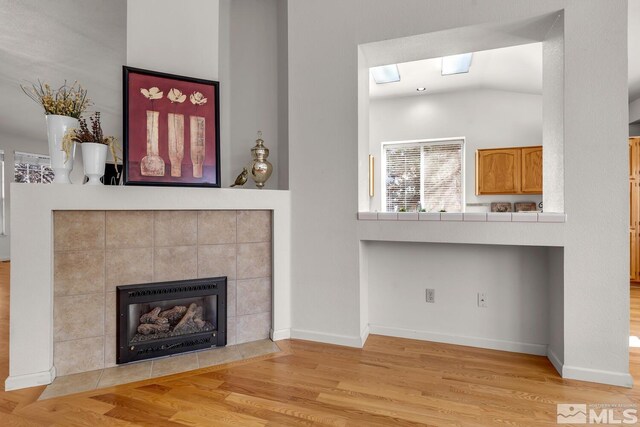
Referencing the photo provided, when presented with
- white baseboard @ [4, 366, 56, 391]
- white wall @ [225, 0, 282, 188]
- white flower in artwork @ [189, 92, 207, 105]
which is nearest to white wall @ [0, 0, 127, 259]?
white flower in artwork @ [189, 92, 207, 105]

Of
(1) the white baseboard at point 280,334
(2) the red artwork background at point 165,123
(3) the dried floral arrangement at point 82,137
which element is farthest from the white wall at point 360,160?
(3) the dried floral arrangement at point 82,137

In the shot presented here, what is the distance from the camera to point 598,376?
6.59 feet

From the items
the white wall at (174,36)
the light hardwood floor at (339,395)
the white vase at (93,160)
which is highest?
the white wall at (174,36)

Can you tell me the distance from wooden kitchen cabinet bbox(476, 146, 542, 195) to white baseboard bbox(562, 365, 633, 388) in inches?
151

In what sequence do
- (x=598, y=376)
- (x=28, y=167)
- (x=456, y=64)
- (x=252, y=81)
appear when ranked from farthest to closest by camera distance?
(x=456, y=64)
(x=28, y=167)
(x=252, y=81)
(x=598, y=376)

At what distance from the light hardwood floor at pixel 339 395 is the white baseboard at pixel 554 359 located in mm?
35

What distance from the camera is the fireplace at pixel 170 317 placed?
7.42ft

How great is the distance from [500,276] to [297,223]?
1.64 metres

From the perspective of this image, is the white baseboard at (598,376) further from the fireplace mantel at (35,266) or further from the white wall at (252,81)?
the fireplace mantel at (35,266)

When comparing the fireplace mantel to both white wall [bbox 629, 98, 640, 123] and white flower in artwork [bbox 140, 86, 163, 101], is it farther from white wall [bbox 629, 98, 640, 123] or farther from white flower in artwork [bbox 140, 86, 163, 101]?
white wall [bbox 629, 98, 640, 123]

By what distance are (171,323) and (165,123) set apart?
148 centimetres

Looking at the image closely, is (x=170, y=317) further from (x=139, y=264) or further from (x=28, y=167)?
(x=28, y=167)

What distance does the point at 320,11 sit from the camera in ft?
8.66

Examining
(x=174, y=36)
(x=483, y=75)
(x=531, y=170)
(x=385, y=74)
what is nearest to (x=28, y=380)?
(x=174, y=36)
